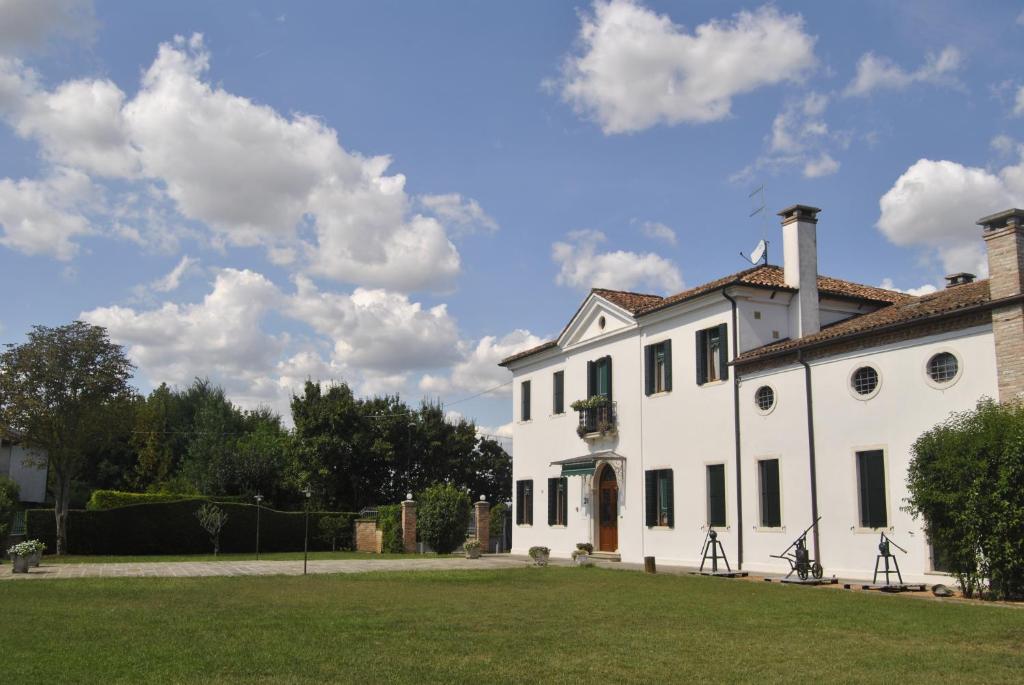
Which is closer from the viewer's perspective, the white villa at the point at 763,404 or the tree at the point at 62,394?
the white villa at the point at 763,404

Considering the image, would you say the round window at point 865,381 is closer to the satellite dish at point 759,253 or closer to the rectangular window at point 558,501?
the satellite dish at point 759,253

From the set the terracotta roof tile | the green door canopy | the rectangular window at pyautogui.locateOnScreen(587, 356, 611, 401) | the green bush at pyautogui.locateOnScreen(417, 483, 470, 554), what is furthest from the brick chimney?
the green bush at pyautogui.locateOnScreen(417, 483, 470, 554)

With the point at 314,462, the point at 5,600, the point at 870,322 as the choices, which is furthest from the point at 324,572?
the point at 314,462

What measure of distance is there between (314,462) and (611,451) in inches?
845

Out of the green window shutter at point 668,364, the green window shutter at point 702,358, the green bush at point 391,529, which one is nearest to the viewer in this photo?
the green window shutter at point 702,358

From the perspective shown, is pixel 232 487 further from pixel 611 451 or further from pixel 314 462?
pixel 611 451

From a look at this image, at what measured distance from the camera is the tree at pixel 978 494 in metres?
14.2

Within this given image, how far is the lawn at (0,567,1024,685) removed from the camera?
795 cm

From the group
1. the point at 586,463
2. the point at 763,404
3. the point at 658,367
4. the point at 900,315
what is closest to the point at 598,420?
the point at 586,463

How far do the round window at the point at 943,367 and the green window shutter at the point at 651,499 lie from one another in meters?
9.18

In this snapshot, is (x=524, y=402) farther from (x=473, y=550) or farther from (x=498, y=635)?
(x=498, y=635)

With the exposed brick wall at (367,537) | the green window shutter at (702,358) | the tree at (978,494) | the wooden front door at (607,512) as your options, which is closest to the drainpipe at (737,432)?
the green window shutter at (702,358)

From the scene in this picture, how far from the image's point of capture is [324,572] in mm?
21359

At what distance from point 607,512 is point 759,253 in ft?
29.4
